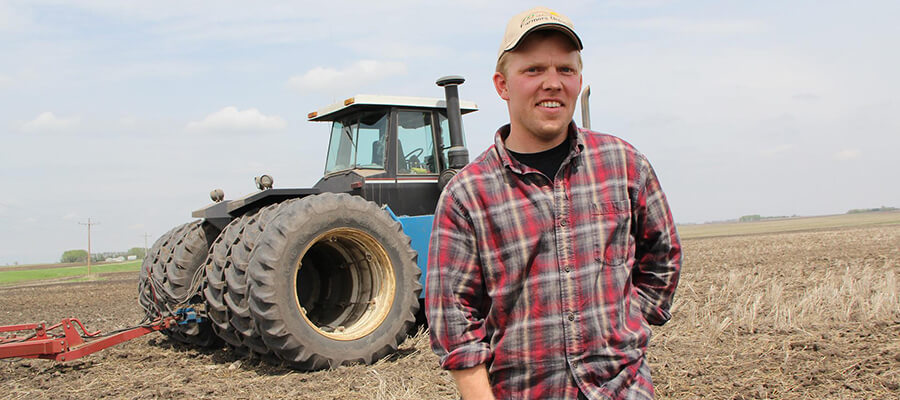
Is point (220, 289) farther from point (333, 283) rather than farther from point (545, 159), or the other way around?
point (545, 159)

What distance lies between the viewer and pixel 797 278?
416 inches

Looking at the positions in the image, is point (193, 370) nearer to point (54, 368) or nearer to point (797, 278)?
point (54, 368)

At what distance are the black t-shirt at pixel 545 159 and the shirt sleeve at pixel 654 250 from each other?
25cm

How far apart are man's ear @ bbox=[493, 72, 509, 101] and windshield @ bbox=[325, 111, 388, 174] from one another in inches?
207

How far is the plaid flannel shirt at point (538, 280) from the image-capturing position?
181 cm

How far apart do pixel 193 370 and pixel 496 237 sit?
4783 millimetres

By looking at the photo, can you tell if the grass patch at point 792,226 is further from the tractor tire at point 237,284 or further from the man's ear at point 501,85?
the man's ear at point 501,85

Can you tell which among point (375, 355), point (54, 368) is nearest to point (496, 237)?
point (375, 355)

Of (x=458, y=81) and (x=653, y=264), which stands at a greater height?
(x=458, y=81)

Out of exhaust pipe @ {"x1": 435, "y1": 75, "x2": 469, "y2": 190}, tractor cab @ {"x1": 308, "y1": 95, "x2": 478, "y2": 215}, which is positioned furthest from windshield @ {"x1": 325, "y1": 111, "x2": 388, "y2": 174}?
exhaust pipe @ {"x1": 435, "y1": 75, "x2": 469, "y2": 190}

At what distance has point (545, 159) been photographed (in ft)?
6.29

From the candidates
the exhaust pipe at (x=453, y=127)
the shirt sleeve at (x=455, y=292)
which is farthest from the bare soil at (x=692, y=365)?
the shirt sleeve at (x=455, y=292)

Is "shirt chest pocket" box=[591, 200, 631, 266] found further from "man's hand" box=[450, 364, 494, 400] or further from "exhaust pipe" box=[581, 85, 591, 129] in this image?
"exhaust pipe" box=[581, 85, 591, 129]

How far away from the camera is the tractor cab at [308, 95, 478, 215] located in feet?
23.3
